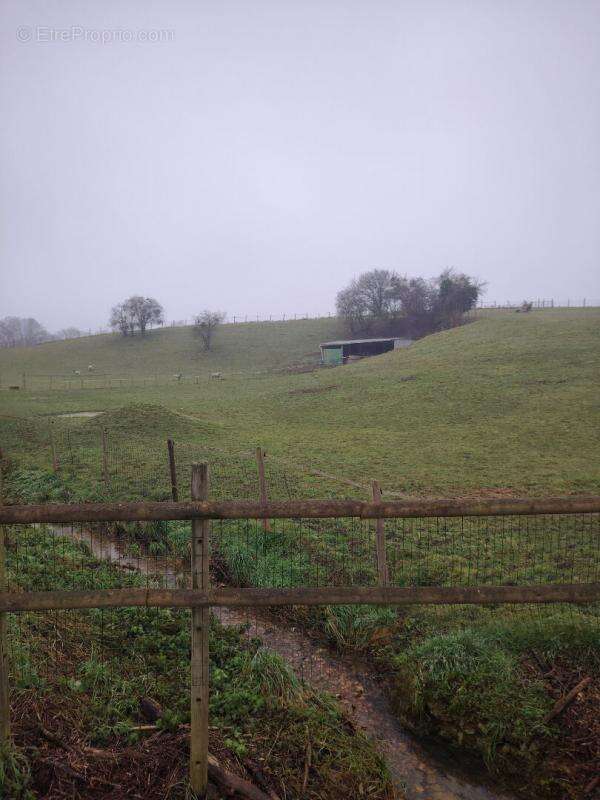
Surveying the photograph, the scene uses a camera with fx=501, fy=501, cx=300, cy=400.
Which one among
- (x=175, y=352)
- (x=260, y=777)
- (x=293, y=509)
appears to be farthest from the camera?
(x=175, y=352)

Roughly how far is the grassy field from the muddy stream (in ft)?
0.62

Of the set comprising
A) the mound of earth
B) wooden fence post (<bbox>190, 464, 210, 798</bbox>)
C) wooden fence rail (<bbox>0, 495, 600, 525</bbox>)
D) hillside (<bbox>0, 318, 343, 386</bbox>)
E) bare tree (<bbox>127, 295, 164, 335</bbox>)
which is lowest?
the mound of earth

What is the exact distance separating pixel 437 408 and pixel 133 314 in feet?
212

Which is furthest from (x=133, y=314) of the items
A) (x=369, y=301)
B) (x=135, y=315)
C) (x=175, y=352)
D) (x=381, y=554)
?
(x=381, y=554)

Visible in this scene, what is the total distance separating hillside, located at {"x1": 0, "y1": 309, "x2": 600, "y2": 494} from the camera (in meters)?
15.3

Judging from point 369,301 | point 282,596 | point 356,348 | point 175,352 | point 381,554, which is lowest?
A: point 381,554

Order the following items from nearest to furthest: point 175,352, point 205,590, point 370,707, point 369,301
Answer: point 205,590, point 370,707, point 175,352, point 369,301

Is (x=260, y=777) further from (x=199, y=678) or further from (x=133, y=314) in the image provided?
(x=133, y=314)

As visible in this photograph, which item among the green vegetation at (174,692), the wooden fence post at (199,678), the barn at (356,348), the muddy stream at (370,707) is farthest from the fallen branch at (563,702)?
the barn at (356,348)

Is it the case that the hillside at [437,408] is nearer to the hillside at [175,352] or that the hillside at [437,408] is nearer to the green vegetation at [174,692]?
the green vegetation at [174,692]

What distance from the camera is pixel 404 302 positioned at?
239 ft

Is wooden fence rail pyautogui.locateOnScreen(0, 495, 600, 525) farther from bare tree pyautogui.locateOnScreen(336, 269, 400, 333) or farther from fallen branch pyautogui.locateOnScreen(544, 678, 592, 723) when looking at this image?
bare tree pyautogui.locateOnScreen(336, 269, 400, 333)

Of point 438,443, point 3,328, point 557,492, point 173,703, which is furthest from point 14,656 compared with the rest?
point 3,328

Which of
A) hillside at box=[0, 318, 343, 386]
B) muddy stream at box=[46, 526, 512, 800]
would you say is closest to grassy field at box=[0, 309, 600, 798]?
muddy stream at box=[46, 526, 512, 800]
